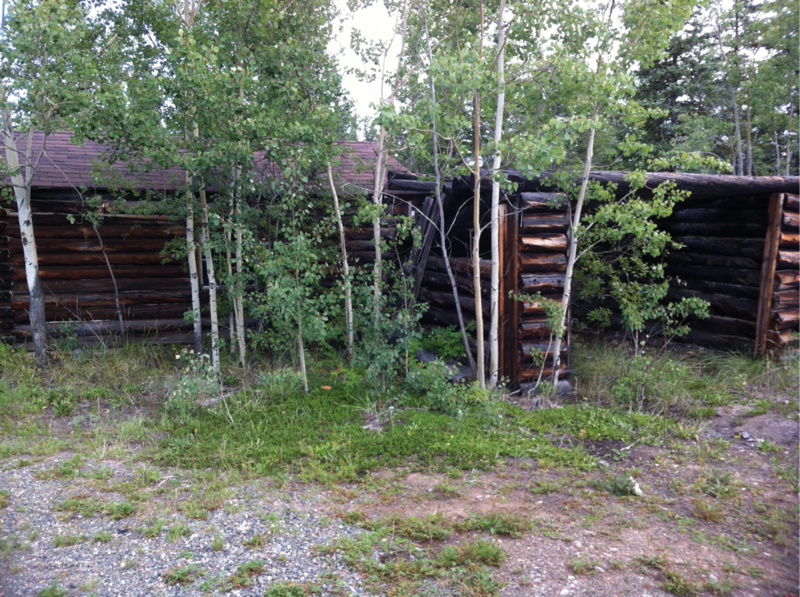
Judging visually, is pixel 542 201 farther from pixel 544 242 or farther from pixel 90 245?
pixel 90 245

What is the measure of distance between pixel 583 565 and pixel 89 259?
9366 mm

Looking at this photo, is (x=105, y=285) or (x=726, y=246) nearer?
(x=726, y=246)

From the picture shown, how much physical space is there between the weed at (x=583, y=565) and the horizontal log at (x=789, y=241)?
638 centimetres

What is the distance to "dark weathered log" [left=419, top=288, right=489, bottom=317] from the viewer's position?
25.8 feet

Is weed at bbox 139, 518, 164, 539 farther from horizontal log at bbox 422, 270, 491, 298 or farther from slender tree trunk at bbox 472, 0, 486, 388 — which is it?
horizontal log at bbox 422, 270, 491, 298

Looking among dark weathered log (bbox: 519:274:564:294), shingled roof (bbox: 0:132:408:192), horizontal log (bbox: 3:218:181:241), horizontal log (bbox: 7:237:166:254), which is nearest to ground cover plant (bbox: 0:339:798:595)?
dark weathered log (bbox: 519:274:564:294)

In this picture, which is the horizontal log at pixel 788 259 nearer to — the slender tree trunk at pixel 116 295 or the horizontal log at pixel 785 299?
the horizontal log at pixel 785 299

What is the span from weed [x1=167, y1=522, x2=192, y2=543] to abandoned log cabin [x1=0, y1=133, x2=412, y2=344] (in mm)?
5842

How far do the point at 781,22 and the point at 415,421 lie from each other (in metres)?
13.5

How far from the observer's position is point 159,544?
370 cm

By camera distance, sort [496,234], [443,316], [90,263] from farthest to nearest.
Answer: [90,263] → [443,316] → [496,234]

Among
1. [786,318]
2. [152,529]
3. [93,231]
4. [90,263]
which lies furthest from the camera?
[90,263]

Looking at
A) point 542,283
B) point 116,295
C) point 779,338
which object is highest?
point 542,283

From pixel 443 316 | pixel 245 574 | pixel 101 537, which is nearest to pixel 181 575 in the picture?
pixel 245 574
